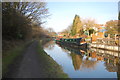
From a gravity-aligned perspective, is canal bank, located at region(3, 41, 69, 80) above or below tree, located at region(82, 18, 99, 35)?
below

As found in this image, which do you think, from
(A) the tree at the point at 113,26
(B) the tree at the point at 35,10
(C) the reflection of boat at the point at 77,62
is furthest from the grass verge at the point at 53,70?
(A) the tree at the point at 113,26

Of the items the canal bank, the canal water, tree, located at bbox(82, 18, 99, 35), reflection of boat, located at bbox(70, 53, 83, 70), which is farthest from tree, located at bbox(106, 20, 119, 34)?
the canal bank

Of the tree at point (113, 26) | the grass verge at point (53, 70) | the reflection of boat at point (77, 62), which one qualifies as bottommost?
the reflection of boat at point (77, 62)

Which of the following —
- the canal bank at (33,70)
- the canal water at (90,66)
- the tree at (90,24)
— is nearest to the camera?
the canal bank at (33,70)

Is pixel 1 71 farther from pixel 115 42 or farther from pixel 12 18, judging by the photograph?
pixel 115 42

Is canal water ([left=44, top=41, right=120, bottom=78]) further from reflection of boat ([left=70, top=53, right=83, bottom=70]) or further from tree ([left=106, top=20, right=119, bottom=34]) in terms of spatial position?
tree ([left=106, top=20, right=119, bottom=34])

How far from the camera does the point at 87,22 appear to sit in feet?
137

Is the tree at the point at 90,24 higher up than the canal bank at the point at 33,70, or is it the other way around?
the tree at the point at 90,24

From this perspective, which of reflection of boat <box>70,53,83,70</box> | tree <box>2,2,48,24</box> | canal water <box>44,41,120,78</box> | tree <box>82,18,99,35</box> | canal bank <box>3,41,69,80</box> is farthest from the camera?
tree <box>82,18,99,35</box>

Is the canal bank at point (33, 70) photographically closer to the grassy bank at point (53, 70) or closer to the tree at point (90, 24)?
the grassy bank at point (53, 70)

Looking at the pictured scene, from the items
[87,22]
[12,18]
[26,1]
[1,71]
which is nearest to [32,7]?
[26,1]

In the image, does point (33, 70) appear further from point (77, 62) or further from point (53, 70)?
point (77, 62)

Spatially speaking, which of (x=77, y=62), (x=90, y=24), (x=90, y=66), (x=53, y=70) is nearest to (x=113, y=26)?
(x=90, y=24)

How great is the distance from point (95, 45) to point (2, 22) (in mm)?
20193
